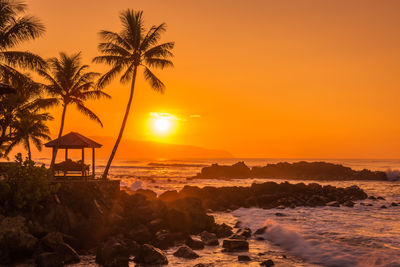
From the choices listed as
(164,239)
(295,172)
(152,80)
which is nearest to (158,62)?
(152,80)

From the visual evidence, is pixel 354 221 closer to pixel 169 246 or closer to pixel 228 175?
pixel 169 246

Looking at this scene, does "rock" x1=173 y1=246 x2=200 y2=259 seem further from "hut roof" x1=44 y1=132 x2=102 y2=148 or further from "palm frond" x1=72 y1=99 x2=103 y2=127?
"palm frond" x1=72 y1=99 x2=103 y2=127

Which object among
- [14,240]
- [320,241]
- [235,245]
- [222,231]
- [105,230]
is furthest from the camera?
[222,231]

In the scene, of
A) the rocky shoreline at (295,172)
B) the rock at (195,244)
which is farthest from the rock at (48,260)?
the rocky shoreline at (295,172)

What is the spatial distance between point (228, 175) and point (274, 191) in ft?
108

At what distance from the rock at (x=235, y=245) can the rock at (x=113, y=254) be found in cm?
431

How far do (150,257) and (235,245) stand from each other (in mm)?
3950

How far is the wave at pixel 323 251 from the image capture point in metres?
14.5

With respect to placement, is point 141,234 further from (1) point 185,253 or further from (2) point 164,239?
(1) point 185,253

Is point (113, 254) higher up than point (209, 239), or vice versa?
point (113, 254)

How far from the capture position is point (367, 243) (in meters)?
17.1

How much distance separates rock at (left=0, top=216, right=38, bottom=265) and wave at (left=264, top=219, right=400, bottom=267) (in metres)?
11.0

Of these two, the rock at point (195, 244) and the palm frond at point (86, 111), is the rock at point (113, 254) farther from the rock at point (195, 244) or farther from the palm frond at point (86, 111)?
the palm frond at point (86, 111)

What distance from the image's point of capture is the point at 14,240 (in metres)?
13.7
